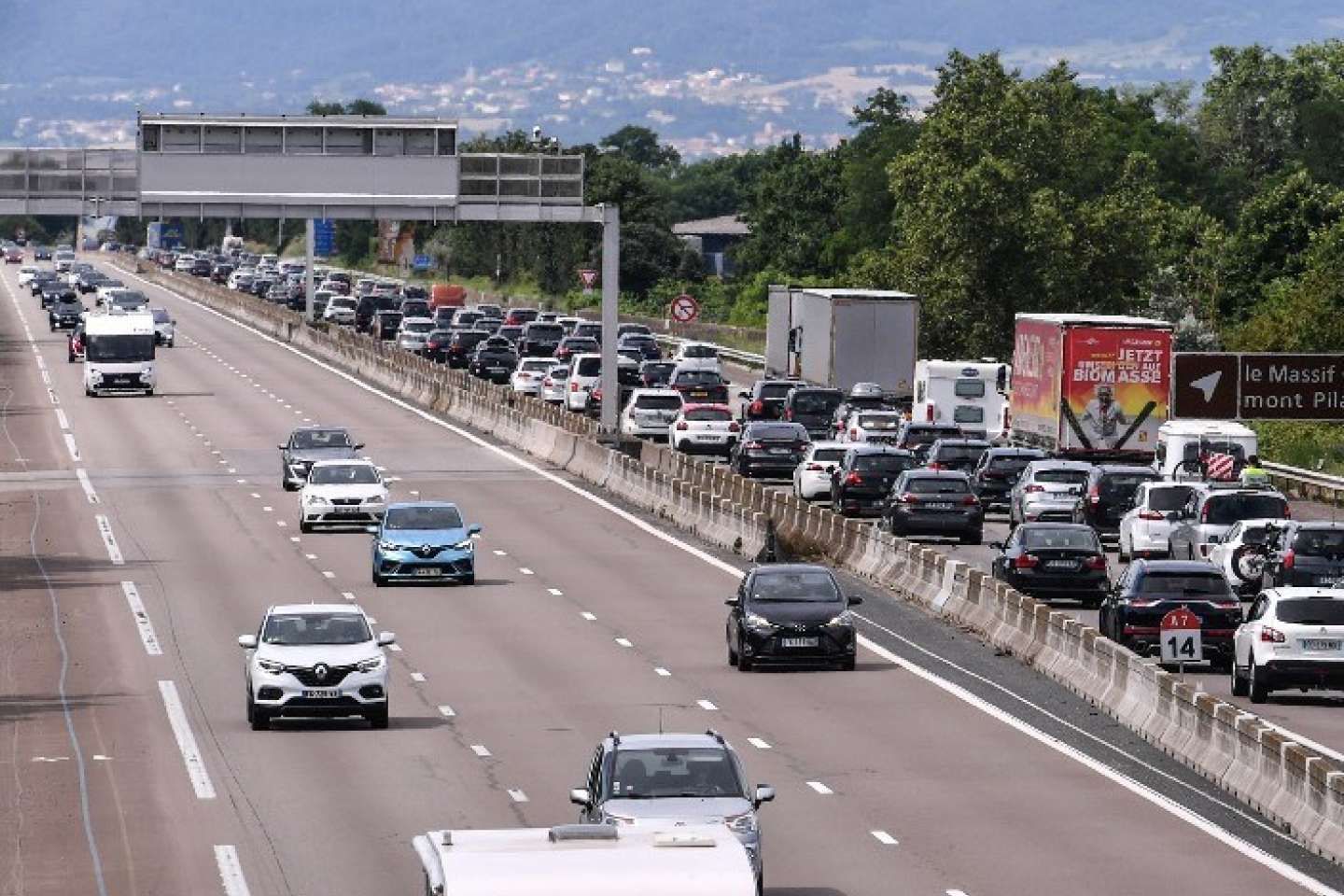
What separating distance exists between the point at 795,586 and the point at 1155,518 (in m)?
14.7

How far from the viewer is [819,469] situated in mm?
66500

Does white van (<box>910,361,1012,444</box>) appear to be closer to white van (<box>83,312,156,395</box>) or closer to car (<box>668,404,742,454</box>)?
car (<box>668,404,742,454</box>)

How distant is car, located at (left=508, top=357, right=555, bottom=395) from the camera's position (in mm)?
100812

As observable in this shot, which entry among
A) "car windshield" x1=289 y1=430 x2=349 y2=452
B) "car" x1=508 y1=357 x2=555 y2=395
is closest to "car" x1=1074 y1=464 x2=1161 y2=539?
"car windshield" x1=289 y1=430 x2=349 y2=452

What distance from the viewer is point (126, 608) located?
155 feet

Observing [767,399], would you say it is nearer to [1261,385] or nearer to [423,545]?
[1261,385]

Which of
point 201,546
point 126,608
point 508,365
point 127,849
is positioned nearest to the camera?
point 127,849

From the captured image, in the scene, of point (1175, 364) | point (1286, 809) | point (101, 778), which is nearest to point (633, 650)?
point (101, 778)

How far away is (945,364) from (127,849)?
5239 cm

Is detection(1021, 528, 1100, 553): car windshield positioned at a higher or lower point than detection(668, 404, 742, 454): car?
higher

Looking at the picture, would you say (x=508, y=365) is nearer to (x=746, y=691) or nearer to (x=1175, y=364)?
(x=1175, y=364)

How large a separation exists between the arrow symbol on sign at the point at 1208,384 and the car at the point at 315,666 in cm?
2913

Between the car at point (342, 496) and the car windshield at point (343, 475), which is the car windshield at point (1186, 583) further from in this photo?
the car windshield at point (343, 475)

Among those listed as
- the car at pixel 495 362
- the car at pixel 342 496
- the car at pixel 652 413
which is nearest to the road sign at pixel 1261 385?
the car at pixel 342 496
